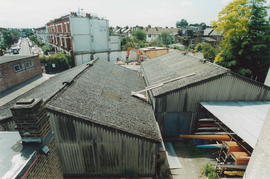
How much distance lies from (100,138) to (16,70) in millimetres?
21466

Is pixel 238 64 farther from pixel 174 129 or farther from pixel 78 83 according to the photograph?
pixel 78 83

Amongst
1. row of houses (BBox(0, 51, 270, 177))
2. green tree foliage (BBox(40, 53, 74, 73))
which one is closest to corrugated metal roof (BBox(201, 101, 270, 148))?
row of houses (BBox(0, 51, 270, 177))

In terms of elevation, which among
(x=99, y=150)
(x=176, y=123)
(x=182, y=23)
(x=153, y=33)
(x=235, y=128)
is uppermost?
(x=182, y=23)

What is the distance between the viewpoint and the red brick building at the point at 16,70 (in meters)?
20.0

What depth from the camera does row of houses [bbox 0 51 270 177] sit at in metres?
7.90

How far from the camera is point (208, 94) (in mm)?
12047

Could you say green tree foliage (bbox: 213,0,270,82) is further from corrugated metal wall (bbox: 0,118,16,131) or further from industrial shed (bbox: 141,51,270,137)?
corrugated metal wall (bbox: 0,118,16,131)

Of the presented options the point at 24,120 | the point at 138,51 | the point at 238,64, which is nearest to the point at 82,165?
the point at 24,120

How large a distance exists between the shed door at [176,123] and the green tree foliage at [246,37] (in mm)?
12985

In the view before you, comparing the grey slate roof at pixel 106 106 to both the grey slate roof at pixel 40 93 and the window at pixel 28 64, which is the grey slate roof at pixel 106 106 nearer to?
the grey slate roof at pixel 40 93

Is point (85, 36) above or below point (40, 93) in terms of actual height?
above

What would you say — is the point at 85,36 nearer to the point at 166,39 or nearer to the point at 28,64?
the point at 28,64

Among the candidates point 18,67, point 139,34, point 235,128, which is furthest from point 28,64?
point 139,34

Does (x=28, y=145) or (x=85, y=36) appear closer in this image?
(x=28, y=145)
